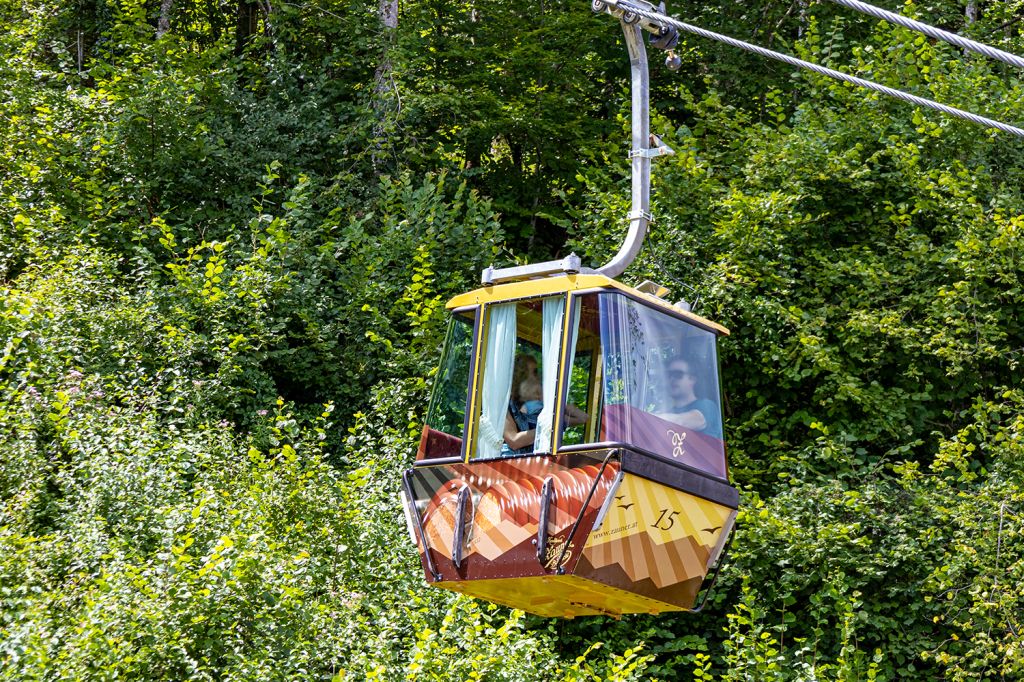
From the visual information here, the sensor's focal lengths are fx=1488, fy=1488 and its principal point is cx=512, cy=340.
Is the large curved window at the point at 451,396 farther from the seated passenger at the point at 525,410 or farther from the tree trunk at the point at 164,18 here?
the tree trunk at the point at 164,18

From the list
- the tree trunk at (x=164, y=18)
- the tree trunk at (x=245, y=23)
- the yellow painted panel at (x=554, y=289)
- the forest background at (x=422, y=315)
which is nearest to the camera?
the yellow painted panel at (x=554, y=289)

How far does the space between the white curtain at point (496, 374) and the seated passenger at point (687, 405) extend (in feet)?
3.16

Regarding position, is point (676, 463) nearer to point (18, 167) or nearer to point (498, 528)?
point (498, 528)

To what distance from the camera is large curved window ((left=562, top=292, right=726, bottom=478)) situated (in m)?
8.46

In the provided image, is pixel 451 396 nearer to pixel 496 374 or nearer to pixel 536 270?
pixel 496 374

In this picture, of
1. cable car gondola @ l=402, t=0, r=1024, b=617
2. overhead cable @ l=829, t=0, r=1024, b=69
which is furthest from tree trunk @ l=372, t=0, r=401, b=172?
overhead cable @ l=829, t=0, r=1024, b=69

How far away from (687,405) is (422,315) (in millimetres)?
6443

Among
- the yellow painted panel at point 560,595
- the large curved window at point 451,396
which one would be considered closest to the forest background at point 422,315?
the yellow painted panel at point 560,595

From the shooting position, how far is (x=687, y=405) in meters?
8.86

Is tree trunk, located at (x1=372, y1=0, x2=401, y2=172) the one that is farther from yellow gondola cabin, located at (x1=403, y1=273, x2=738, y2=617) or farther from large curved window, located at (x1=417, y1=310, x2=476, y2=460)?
yellow gondola cabin, located at (x1=403, y1=273, x2=738, y2=617)

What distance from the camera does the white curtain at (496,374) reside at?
884cm

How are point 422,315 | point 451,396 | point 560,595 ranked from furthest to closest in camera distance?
point 422,315, point 451,396, point 560,595

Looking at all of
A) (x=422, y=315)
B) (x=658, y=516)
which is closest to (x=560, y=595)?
(x=658, y=516)

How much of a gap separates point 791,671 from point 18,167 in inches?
404
